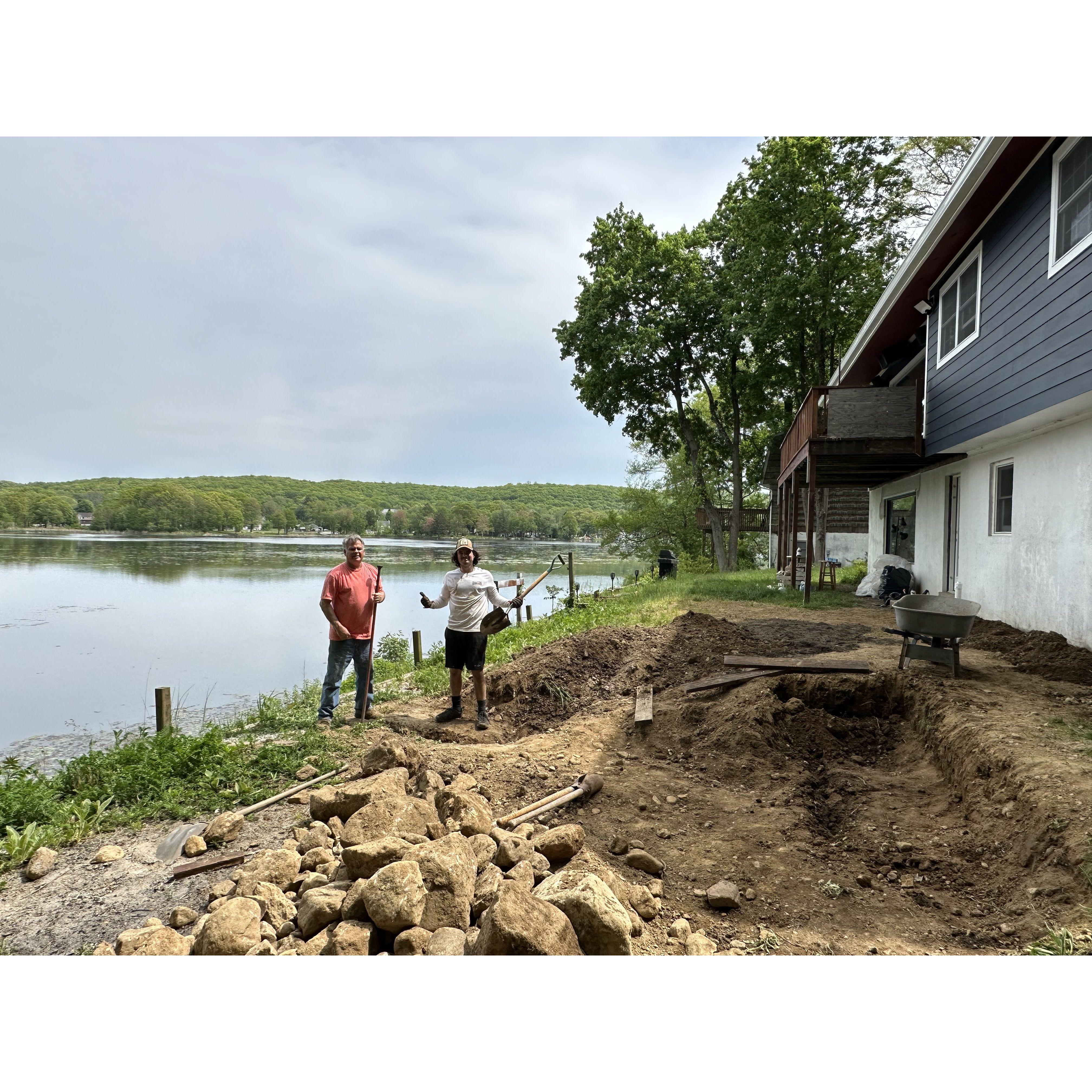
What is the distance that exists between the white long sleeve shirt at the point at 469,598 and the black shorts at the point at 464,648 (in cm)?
5

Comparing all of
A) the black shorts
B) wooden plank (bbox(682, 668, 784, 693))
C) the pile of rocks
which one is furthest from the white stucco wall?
the pile of rocks

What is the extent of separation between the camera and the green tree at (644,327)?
86.5ft

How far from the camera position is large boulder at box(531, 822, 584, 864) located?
3.64 meters

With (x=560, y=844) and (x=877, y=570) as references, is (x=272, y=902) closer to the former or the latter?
(x=560, y=844)

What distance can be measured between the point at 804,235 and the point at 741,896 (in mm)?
22575

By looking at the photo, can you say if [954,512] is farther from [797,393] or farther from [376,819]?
[797,393]

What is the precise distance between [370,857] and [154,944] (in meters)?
0.96

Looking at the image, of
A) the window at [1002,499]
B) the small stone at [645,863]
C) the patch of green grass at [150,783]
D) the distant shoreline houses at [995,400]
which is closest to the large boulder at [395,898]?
the small stone at [645,863]

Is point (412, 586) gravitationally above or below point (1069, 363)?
below

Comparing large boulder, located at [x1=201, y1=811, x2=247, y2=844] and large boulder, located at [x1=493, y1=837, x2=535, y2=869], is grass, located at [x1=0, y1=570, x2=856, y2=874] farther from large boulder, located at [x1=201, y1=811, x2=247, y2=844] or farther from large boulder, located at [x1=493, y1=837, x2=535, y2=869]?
large boulder, located at [x1=493, y1=837, x2=535, y2=869]

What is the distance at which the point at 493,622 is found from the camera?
692 cm

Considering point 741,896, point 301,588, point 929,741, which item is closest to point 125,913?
point 741,896

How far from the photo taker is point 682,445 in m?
30.7

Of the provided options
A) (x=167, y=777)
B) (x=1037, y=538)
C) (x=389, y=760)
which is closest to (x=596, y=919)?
(x=389, y=760)
